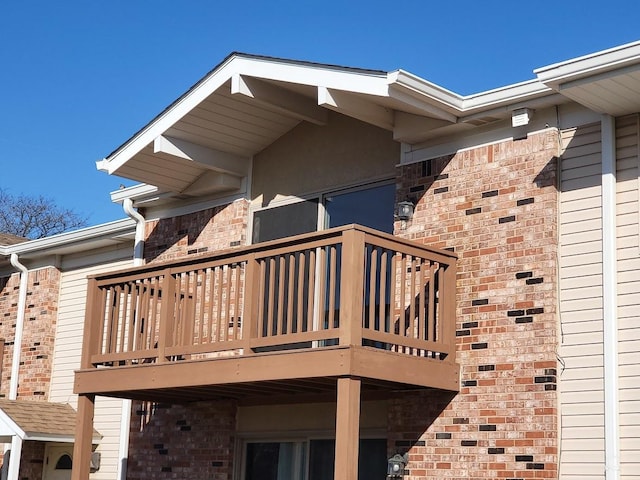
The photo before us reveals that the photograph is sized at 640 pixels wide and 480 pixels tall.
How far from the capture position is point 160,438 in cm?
1229

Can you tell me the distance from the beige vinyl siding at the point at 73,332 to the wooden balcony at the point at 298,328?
290 cm

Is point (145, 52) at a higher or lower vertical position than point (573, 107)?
higher

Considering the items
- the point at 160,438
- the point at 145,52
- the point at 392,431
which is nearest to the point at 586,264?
the point at 392,431

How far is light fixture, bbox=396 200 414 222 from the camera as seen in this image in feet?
33.1

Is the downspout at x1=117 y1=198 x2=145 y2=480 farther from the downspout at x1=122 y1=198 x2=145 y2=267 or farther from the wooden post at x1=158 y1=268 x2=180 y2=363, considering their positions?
the wooden post at x1=158 y1=268 x2=180 y2=363

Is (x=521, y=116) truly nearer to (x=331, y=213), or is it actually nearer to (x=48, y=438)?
(x=331, y=213)

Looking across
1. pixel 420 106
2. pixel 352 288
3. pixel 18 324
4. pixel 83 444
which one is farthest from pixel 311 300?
pixel 18 324

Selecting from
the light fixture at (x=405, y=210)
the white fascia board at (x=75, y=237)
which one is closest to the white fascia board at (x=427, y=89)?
the light fixture at (x=405, y=210)

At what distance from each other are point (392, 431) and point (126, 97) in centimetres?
2582

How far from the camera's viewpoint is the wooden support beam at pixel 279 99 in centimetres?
1059

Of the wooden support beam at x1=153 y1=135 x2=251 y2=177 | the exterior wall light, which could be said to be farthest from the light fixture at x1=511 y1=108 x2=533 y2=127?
the wooden support beam at x1=153 y1=135 x2=251 y2=177

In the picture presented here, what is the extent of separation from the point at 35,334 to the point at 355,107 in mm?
7457

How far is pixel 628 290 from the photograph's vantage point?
28.0ft

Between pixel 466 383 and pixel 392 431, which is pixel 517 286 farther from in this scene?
pixel 392 431
